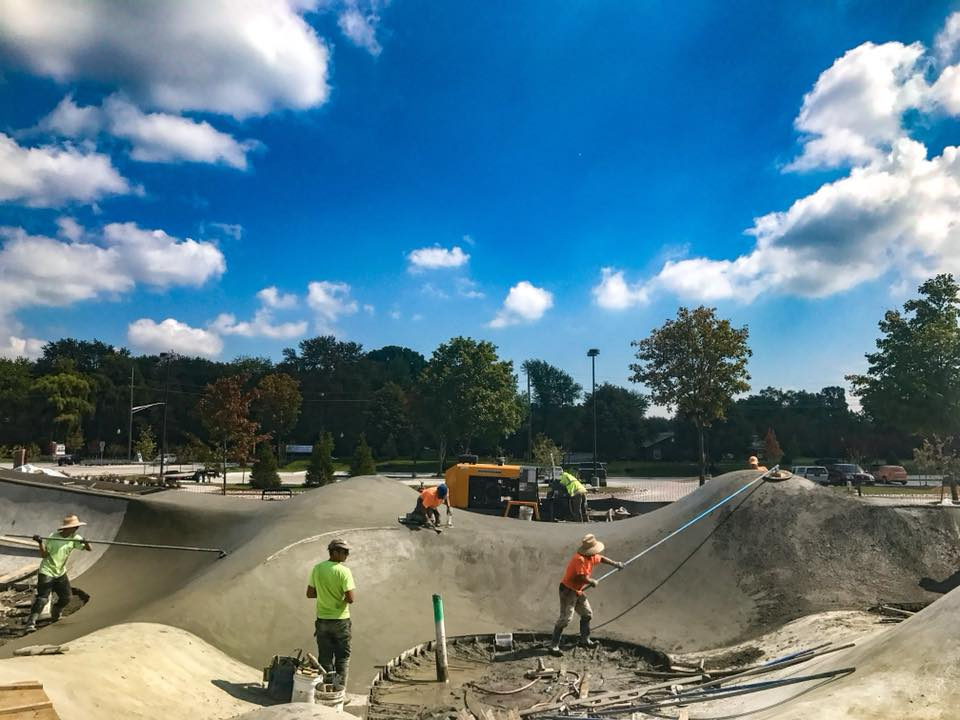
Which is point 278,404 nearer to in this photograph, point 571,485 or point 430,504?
point 571,485

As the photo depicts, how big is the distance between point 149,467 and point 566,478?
46182mm

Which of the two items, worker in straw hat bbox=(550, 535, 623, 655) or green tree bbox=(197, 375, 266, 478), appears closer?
worker in straw hat bbox=(550, 535, 623, 655)

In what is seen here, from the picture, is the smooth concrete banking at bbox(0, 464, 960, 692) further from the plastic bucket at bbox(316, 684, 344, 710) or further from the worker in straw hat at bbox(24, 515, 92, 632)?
the plastic bucket at bbox(316, 684, 344, 710)

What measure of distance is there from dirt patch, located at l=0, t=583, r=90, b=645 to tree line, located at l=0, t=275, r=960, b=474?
21.8m

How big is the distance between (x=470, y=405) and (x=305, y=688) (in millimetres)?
43473

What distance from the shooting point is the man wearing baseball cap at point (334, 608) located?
6594 mm

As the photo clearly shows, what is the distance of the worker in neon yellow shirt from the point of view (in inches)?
642

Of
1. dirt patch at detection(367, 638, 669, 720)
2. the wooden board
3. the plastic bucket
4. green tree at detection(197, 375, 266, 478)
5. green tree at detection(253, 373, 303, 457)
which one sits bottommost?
dirt patch at detection(367, 638, 669, 720)

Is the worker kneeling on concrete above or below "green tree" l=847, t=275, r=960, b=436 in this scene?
below

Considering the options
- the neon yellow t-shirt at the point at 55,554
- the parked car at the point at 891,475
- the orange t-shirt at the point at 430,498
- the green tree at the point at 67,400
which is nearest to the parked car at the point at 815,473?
the parked car at the point at 891,475

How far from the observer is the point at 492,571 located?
10.7 m

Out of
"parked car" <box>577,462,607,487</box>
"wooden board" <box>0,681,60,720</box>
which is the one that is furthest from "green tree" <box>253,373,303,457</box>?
"wooden board" <box>0,681,60,720</box>

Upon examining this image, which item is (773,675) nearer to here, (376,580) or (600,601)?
(600,601)

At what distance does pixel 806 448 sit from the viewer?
2537 inches
